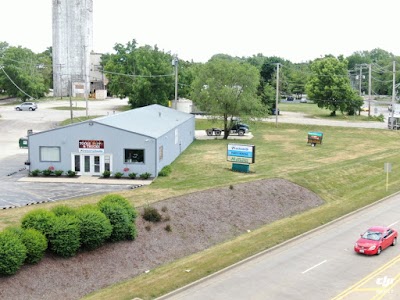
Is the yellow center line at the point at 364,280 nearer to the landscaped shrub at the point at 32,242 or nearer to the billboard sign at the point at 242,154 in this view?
the landscaped shrub at the point at 32,242

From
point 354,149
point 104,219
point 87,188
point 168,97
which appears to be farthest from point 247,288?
point 168,97

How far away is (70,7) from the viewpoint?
134 meters

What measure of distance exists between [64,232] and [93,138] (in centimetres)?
2051

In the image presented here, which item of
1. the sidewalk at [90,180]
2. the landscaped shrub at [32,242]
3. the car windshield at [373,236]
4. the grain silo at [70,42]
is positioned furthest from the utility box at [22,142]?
the grain silo at [70,42]

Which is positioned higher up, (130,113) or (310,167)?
(130,113)

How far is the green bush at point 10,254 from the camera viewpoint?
74.2 ft

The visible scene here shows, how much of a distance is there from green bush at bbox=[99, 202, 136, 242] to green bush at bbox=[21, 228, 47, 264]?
4.43 metres

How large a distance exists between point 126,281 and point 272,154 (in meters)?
35.1

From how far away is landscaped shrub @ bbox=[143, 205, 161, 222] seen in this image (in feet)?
105

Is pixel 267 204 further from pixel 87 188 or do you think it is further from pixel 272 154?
pixel 272 154

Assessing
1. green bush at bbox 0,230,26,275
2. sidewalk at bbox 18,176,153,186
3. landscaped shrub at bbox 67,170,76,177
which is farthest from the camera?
landscaped shrub at bbox 67,170,76,177

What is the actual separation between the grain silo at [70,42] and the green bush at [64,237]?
110 m

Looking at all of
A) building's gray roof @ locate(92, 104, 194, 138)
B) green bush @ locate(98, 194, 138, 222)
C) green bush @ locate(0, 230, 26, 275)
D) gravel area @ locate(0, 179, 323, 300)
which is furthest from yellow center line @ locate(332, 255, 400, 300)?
building's gray roof @ locate(92, 104, 194, 138)

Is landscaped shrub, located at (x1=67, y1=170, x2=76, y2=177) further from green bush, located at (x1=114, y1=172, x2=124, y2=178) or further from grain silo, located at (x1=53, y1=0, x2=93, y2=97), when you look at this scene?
grain silo, located at (x1=53, y1=0, x2=93, y2=97)
